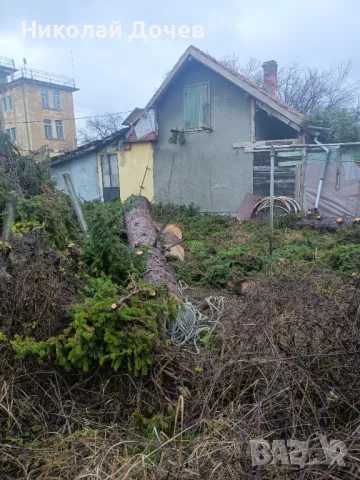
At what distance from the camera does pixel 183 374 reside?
3.01 metres

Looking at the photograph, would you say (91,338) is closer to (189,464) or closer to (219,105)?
(189,464)

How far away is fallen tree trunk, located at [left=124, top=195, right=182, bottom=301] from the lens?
15.3ft

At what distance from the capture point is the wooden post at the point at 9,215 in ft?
13.0

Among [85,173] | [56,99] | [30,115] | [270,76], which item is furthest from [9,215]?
[56,99]

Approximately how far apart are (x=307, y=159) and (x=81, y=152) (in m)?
9.24

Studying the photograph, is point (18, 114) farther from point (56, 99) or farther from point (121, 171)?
point (121, 171)

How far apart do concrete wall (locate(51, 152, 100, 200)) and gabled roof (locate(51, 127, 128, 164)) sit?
249 millimetres

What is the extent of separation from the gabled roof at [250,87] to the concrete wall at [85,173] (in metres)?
5.14

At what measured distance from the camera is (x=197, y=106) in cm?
1248

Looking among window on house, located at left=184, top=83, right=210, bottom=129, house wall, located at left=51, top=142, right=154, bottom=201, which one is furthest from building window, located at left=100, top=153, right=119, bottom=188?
window on house, located at left=184, top=83, right=210, bottom=129

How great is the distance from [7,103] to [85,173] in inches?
884

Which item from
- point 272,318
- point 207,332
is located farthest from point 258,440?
point 207,332

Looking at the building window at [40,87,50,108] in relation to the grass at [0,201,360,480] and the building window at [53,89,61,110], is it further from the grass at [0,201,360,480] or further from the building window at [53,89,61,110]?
the grass at [0,201,360,480]

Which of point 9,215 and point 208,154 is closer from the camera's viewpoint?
point 9,215
